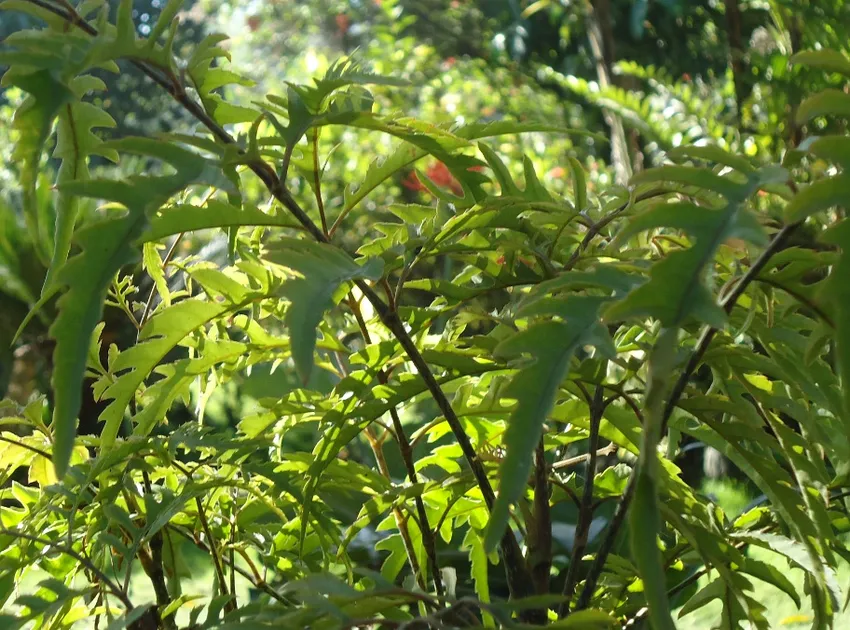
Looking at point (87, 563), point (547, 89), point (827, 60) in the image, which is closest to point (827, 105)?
point (827, 60)

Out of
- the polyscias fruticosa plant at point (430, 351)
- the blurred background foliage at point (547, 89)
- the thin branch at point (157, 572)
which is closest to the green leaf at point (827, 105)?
the polyscias fruticosa plant at point (430, 351)

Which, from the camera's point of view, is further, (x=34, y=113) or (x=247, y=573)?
(x=247, y=573)

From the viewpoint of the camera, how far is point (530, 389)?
1.03ft

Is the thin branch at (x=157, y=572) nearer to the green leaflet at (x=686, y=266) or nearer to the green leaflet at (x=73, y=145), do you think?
the green leaflet at (x=73, y=145)

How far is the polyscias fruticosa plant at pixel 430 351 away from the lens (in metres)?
0.32

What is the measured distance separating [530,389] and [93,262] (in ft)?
0.58

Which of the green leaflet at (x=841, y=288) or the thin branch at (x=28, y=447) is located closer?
the green leaflet at (x=841, y=288)

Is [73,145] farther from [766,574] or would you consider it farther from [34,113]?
→ [766,574]

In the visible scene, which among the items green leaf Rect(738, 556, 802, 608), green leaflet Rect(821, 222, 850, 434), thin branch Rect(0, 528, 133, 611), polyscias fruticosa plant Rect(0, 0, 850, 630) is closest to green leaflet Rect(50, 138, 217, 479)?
polyscias fruticosa plant Rect(0, 0, 850, 630)

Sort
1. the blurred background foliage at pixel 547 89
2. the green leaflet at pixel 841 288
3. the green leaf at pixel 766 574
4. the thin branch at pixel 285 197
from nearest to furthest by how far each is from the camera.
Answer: the green leaflet at pixel 841 288
the thin branch at pixel 285 197
the green leaf at pixel 766 574
the blurred background foliage at pixel 547 89

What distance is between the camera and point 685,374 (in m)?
0.39

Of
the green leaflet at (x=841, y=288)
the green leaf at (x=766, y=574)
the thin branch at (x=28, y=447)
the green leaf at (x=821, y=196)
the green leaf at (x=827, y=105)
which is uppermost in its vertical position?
the green leaf at (x=827, y=105)

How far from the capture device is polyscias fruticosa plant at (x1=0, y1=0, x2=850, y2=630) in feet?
1.04

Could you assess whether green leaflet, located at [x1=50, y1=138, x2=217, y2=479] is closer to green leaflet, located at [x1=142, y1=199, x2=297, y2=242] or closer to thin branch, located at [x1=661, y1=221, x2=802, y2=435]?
green leaflet, located at [x1=142, y1=199, x2=297, y2=242]
